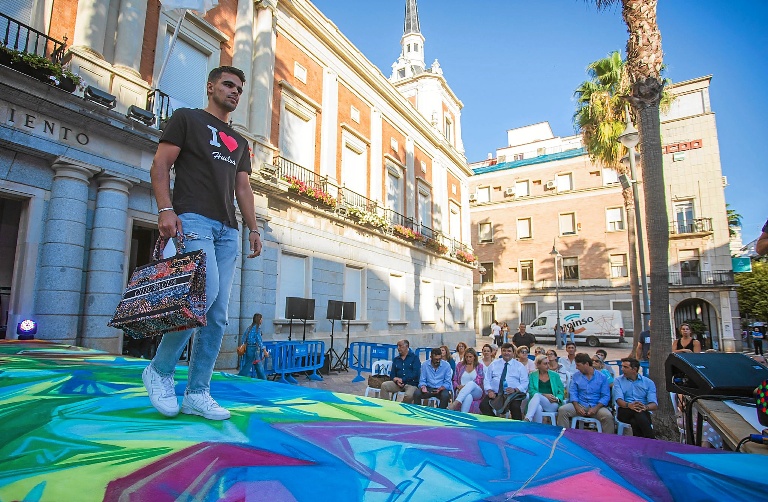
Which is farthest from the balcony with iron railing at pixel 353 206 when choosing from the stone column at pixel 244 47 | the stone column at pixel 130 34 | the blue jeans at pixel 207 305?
the blue jeans at pixel 207 305

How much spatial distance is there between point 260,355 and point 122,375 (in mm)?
5479

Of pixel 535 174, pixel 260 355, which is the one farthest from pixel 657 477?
pixel 535 174

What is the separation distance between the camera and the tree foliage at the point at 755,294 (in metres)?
34.0

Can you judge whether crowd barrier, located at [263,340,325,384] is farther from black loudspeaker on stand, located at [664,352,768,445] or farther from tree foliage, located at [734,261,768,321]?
tree foliage, located at [734,261,768,321]

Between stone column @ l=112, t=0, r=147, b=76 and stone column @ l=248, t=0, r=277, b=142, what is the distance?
3.50 m

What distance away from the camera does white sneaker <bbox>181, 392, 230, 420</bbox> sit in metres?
2.29

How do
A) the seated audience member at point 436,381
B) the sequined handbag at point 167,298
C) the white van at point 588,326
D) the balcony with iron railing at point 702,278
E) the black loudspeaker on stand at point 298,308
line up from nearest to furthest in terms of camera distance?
the sequined handbag at point 167,298 → the seated audience member at point 436,381 → the black loudspeaker on stand at point 298,308 → the white van at point 588,326 → the balcony with iron railing at point 702,278

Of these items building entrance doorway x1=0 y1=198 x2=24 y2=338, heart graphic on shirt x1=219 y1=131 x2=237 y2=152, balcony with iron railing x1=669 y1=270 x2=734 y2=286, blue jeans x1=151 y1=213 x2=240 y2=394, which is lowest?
blue jeans x1=151 y1=213 x2=240 y2=394

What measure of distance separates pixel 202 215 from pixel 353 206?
1434cm

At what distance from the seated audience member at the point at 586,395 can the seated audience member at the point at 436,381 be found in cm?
173

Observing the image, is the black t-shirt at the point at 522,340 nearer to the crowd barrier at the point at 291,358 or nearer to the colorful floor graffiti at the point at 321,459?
the crowd barrier at the point at 291,358

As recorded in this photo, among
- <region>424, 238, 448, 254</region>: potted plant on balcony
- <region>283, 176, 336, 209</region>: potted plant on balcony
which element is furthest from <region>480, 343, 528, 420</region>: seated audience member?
<region>424, 238, 448, 254</region>: potted plant on balcony

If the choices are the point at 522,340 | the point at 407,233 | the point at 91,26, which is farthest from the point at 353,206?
the point at 91,26

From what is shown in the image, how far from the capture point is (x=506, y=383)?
6.65 m
